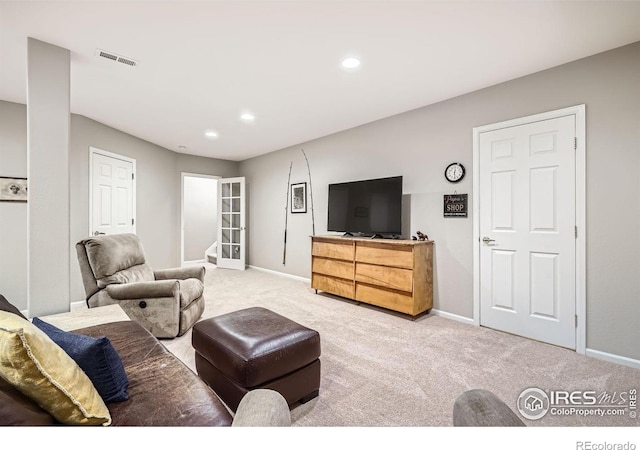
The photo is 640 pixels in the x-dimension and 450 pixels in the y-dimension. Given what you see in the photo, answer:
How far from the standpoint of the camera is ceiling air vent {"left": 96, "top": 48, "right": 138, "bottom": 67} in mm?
2302

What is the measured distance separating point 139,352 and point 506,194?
3203 millimetres

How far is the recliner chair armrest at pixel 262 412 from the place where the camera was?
0.82 metres

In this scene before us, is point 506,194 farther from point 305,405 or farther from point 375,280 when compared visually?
point 305,405

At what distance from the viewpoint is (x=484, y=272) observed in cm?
300

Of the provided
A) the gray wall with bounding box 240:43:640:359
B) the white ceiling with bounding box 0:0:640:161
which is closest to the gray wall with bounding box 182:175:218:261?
the gray wall with bounding box 240:43:640:359

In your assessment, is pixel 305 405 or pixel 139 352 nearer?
pixel 139 352

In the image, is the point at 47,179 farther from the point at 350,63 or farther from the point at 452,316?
the point at 452,316

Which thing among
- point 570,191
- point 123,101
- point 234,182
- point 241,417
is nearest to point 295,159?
point 234,182

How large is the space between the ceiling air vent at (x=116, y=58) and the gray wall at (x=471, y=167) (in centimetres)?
280

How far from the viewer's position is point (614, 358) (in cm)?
226

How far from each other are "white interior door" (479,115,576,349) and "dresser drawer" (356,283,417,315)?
74 cm

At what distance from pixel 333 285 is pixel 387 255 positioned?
3.31ft

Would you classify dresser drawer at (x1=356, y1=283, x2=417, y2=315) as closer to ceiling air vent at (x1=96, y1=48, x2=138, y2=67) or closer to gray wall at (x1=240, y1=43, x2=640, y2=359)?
gray wall at (x1=240, y1=43, x2=640, y2=359)

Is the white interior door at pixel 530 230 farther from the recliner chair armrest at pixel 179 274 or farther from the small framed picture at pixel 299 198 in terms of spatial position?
the recliner chair armrest at pixel 179 274
